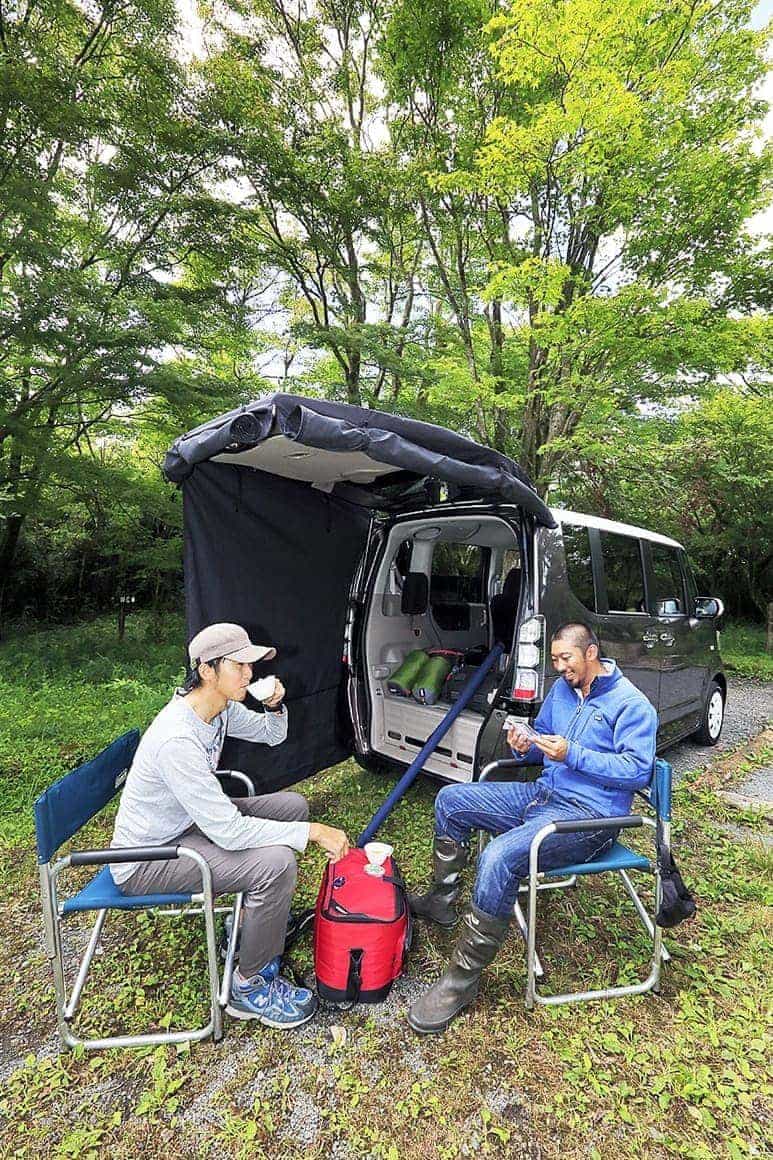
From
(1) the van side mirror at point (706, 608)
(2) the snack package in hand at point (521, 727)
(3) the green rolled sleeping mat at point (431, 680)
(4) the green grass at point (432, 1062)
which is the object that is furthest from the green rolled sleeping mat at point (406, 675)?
(1) the van side mirror at point (706, 608)

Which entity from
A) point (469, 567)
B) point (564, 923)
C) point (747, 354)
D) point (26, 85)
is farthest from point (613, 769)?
point (26, 85)

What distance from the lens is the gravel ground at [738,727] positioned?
4.34 m

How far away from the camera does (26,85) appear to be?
15.7 ft

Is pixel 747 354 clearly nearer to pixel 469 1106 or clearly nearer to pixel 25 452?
pixel 469 1106

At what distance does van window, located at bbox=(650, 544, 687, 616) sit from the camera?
12.5ft

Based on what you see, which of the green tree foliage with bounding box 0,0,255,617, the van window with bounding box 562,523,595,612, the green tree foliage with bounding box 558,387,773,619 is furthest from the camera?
the green tree foliage with bounding box 558,387,773,619

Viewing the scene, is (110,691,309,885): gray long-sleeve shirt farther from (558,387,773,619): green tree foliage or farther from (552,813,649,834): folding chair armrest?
(558,387,773,619): green tree foliage

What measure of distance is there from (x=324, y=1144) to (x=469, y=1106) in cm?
43

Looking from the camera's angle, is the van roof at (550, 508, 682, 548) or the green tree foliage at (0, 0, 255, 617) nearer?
the van roof at (550, 508, 682, 548)

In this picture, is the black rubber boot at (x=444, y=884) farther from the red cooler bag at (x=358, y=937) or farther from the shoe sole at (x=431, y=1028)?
the shoe sole at (x=431, y=1028)

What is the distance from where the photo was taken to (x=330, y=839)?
1.96m

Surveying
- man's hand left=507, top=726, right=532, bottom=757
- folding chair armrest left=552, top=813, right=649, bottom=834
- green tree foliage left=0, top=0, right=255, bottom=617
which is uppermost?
green tree foliage left=0, top=0, right=255, bottom=617

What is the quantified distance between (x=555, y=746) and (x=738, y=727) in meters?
4.40

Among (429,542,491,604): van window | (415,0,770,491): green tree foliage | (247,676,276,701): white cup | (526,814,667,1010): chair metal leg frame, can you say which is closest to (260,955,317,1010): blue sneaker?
(526,814,667,1010): chair metal leg frame
